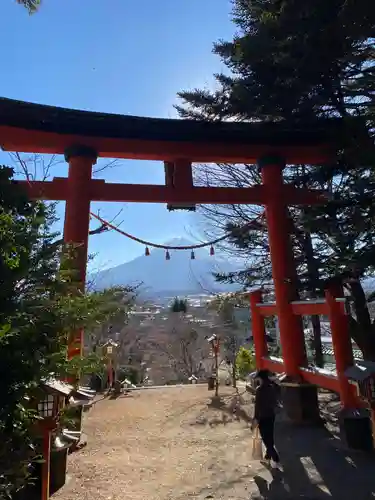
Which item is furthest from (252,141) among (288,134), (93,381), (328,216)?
(93,381)

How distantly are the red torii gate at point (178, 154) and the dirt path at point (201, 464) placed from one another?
1.64m

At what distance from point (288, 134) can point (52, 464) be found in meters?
6.28

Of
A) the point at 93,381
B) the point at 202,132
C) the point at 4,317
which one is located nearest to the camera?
the point at 4,317

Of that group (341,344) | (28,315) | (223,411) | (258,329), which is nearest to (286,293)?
(341,344)

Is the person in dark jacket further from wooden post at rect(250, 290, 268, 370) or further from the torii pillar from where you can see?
wooden post at rect(250, 290, 268, 370)

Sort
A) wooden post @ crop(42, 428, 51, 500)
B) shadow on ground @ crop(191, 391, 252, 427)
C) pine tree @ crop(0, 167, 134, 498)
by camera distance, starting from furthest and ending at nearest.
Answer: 1. shadow on ground @ crop(191, 391, 252, 427)
2. wooden post @ crop(42, 428, 51, 500)
3. pine tree @ crop(0, 167, 134, 498)

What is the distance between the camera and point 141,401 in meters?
10.2

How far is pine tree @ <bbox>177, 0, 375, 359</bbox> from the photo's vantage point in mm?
4660

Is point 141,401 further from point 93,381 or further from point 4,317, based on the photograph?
point 4,317

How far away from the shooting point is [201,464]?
527cm

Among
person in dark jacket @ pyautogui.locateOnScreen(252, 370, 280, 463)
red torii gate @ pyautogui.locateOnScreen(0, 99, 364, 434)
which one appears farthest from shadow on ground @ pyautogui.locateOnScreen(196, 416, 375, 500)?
red torii gate @ pyautogui.locateOnScreen(0, 99, 364, 434)

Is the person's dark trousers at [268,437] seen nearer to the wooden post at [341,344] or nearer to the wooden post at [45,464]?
the wooden post at [341,344]

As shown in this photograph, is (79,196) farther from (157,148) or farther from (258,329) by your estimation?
(258,329)

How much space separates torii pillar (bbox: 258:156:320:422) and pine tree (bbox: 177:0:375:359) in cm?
41
